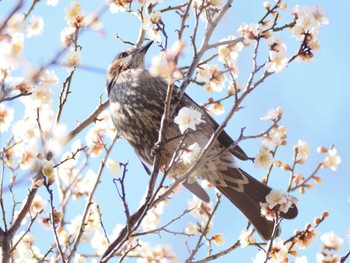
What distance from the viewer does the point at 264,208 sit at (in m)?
3.38

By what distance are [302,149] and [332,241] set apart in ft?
1.80

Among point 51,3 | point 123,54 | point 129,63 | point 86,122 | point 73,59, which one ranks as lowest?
point 73,59

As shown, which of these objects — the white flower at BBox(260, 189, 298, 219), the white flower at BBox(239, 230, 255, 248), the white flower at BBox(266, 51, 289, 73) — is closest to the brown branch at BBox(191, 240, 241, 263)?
the white flower at BBox(239, 230, 255, 248)

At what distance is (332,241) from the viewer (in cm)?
355

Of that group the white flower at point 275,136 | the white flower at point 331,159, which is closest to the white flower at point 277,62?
the white flower at point 275,136

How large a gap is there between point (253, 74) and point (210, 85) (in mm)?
1162

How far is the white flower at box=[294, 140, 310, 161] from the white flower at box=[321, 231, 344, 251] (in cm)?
46

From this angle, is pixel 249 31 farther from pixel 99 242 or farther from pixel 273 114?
pixel 99 242

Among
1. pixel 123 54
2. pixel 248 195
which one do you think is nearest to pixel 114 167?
pixel 248 195

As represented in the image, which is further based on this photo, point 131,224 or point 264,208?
point 264,208

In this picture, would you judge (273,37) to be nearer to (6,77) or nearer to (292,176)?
(292,176)

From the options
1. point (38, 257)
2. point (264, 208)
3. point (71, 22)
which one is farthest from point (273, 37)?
point (38, 257)

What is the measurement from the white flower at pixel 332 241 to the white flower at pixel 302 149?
464mm

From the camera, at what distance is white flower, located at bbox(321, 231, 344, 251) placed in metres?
3.53
